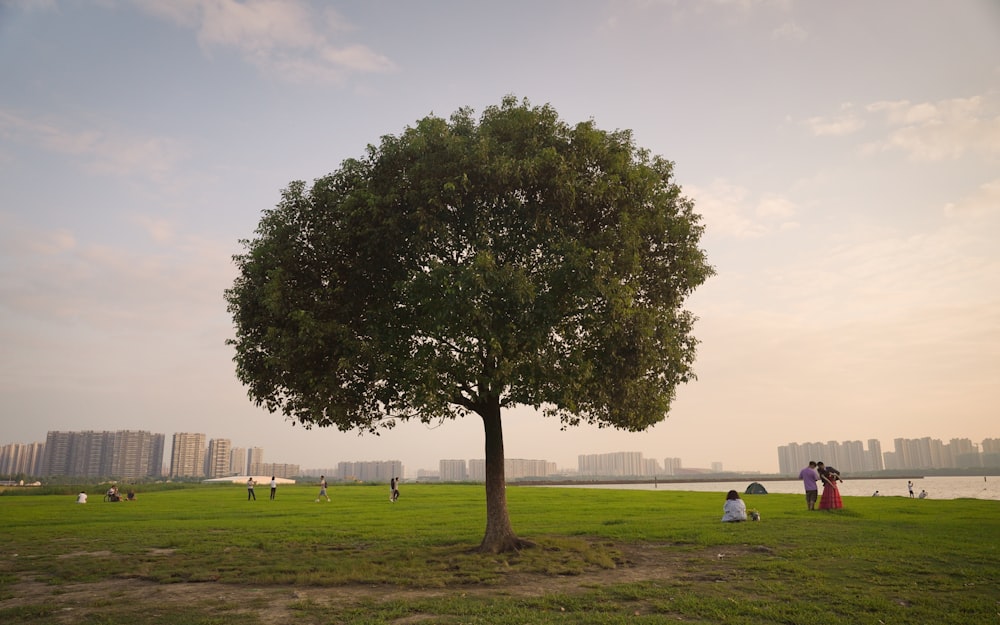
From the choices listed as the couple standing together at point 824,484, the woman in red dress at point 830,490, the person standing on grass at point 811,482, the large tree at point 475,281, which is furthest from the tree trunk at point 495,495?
the person standing on grass at point 811,482

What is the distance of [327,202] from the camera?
19875mm

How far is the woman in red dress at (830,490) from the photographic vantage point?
103 feet

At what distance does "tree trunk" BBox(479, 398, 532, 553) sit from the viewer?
20.4 metres

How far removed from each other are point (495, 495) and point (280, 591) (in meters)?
7.98

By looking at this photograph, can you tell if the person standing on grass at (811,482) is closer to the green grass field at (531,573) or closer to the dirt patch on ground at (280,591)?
the green grass field at (531,573)

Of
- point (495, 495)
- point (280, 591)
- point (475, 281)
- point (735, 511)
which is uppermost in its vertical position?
point (475, 281)

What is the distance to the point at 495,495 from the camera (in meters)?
21.0

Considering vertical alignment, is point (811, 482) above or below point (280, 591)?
above

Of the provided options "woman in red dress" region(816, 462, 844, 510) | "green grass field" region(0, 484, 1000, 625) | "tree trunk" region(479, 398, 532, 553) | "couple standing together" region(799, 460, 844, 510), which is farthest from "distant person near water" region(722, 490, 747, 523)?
"tree trunk" region(479, 398, 532, 553)

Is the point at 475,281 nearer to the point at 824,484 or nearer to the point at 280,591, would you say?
the point at 280,591

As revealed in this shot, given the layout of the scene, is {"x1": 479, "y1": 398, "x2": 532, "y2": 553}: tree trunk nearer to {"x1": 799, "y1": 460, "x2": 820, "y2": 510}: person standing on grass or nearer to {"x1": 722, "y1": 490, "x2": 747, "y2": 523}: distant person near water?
{"x1": 722, "y1": 490, "x2": 747, "y2": 523}: distant person near water

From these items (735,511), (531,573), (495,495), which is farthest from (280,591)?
(735,511)

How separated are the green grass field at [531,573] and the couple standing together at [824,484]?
116 cm

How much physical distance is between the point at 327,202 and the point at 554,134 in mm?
7996
